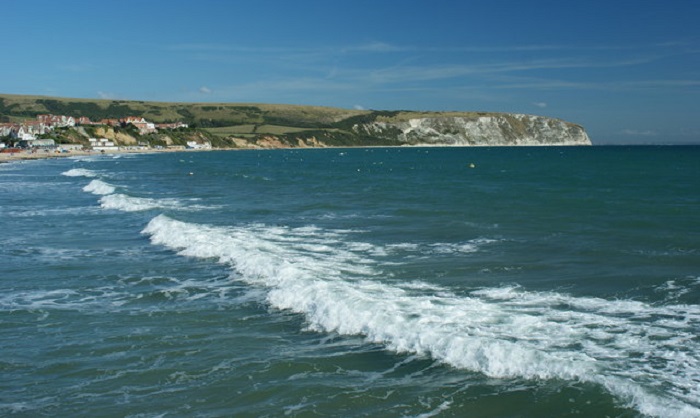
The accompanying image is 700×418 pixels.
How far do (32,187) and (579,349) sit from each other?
156 feet

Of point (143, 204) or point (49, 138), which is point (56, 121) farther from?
point (143, 204)

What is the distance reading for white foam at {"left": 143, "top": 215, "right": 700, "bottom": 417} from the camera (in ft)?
29.8

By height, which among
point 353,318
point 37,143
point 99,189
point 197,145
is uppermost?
point 197,145

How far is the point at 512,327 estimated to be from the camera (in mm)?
11328

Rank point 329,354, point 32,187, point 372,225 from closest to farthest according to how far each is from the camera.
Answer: point 329,354 < point 372,225 < point 32,187

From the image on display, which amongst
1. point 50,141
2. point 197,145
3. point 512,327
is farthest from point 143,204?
point 197,145

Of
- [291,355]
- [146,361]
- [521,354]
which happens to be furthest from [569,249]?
[146,361]

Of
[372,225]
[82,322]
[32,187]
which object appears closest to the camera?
[82,322]

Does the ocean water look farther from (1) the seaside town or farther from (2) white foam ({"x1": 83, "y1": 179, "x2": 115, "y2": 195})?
(1) the seaside town

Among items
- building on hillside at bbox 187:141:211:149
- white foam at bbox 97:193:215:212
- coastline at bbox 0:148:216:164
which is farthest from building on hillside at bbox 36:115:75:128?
white foam at bbox 97:193:215:212

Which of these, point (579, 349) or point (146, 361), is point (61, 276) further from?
point (579, 349)

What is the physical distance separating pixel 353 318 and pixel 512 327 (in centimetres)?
294

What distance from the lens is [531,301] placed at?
1326cm

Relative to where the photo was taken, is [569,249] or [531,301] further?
[569,249]
